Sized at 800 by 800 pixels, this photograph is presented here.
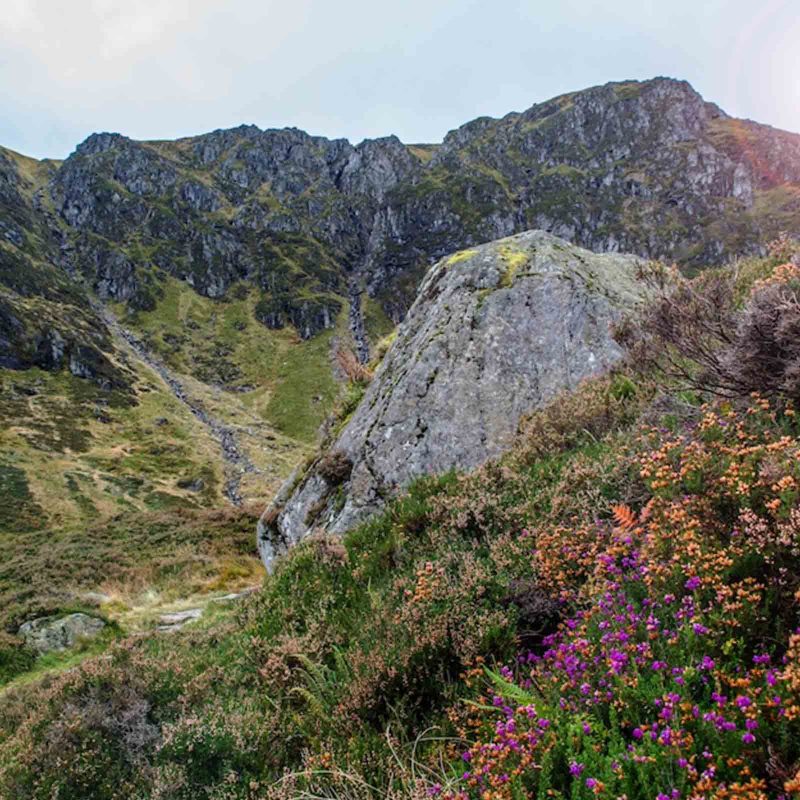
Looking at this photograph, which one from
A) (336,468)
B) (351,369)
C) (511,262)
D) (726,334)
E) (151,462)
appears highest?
(511,262)

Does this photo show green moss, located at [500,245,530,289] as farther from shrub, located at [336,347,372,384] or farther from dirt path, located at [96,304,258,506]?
dirt path, located at [96,304,258,506]

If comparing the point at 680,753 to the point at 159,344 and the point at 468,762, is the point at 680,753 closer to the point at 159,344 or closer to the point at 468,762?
the point at 468,762

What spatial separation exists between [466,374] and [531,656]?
8.88 metres

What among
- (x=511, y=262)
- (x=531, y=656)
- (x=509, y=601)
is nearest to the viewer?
(x=531, y=656)

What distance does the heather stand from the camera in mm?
2773

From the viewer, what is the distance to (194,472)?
79.5 meters

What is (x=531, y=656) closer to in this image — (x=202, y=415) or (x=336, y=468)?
(x=336, y=468)

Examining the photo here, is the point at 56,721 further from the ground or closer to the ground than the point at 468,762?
closer to the ground

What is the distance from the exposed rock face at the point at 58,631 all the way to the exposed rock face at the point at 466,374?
16.9ft

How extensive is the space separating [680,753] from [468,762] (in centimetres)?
140

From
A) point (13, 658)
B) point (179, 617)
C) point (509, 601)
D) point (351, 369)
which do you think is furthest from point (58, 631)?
point (509, 601)

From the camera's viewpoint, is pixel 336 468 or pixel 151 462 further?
pixel 151 462

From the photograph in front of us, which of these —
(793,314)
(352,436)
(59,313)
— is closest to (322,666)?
(793,314)

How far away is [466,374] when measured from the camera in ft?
40.9
